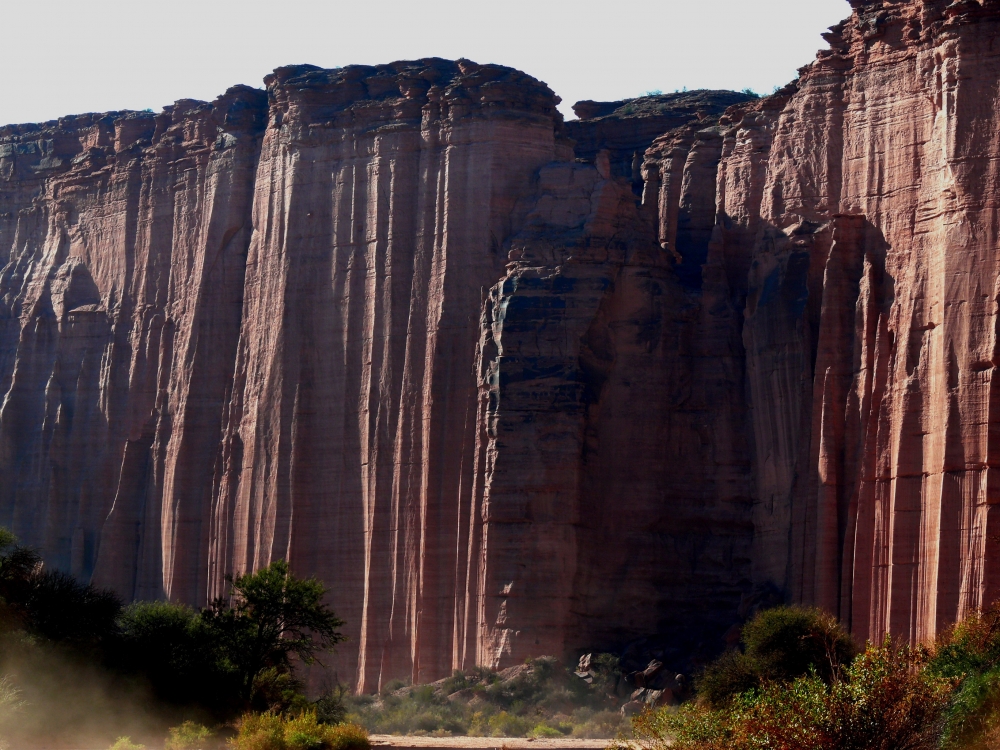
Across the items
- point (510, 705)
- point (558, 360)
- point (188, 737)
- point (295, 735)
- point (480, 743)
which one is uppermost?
point (558, 360)

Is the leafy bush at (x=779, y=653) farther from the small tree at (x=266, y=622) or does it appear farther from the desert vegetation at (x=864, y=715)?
A: the desert vegetation at (x=864, y=715)

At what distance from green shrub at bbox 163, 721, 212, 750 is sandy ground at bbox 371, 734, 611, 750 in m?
3.84

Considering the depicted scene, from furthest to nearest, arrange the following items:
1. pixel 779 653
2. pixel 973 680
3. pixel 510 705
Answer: pixel 510 705 < pixel 779 653 < pixel 973 680

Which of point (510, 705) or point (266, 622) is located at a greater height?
point (266, 622)

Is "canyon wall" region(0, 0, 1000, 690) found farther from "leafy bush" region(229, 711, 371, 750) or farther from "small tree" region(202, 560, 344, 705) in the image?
"leafy bush" region(229, 711, 371, 750)

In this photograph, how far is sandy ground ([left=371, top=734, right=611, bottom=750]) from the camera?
3872 cm

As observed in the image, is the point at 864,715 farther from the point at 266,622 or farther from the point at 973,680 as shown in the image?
the point at 266,622

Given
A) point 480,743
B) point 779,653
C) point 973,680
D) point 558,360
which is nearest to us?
point 973,680

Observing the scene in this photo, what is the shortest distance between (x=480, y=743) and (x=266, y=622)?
5415 millimetres

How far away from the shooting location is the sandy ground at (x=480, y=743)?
38.7 m

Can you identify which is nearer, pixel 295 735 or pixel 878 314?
pixel 295 735

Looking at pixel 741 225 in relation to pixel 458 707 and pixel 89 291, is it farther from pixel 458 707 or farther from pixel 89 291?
pixel 89 291

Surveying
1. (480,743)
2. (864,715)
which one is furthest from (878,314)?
(864,715)

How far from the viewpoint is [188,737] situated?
1405 inches
